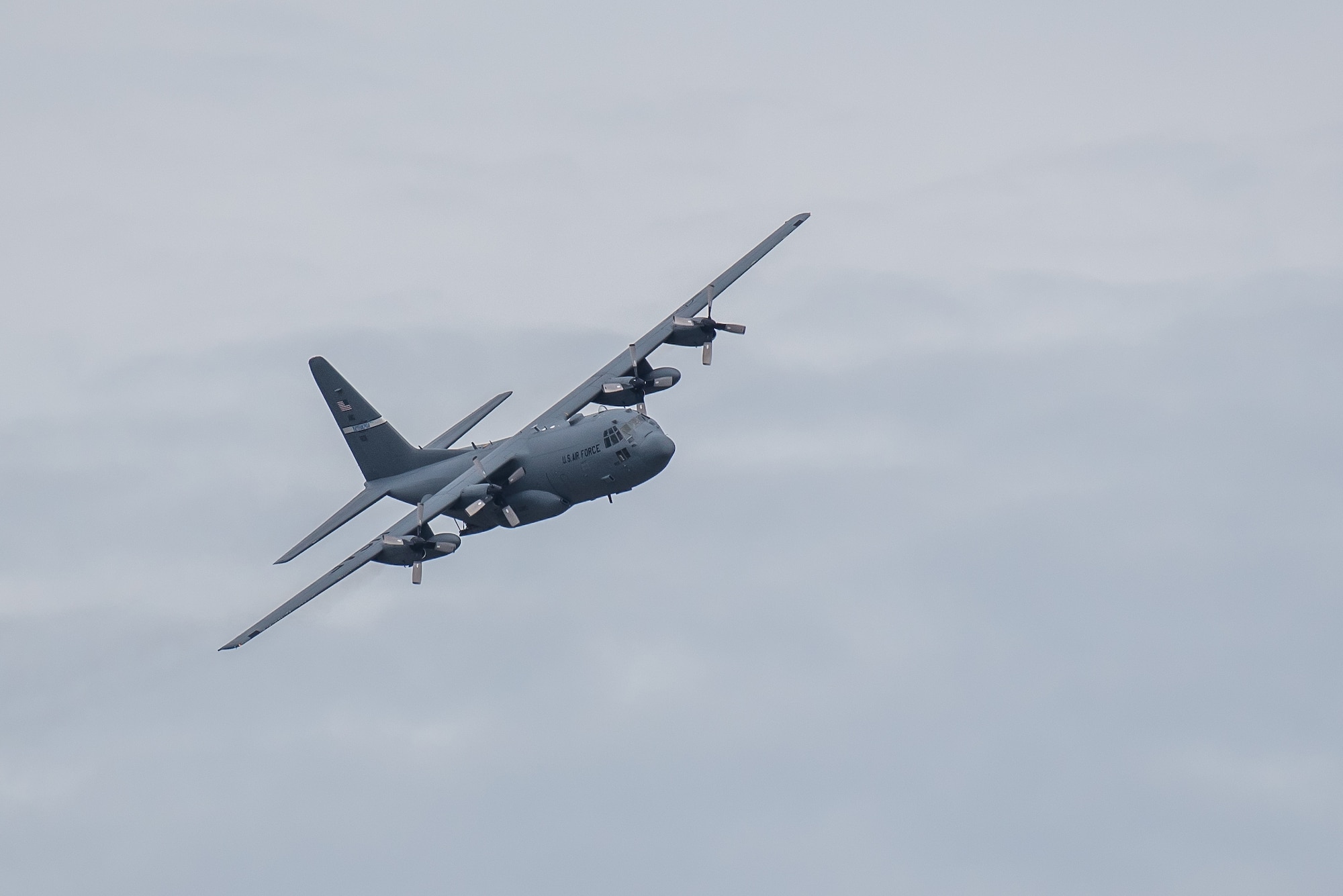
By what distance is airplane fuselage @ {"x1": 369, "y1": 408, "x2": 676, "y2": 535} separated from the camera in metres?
76.2

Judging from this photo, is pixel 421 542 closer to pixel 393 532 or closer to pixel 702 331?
pixel 393 532

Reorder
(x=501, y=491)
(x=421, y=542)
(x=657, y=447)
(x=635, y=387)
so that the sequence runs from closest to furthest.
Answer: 1. (x=421, y=542)
2. (x=657, y=447)
3. (x=501, y=491)
4. (x=635, y=387)

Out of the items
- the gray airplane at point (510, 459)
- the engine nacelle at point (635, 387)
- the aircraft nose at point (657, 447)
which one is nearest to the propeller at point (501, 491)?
the gray airplane at point (510, 459)

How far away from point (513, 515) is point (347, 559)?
7.45 metres

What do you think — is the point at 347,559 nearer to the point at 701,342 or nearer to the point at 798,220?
the point at 701,342

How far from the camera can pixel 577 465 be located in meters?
A: 76.8

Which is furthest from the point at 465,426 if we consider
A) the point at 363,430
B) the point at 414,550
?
the point at 414,550

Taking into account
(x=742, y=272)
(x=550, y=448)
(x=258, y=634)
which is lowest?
(x=258, y=634)

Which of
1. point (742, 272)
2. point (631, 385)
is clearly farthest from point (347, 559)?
point (742, 272)

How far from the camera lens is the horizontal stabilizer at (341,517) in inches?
3063

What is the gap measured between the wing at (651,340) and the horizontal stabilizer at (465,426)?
2754mm

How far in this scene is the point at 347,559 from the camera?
7388 centimetres

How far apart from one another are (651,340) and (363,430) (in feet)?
45.8

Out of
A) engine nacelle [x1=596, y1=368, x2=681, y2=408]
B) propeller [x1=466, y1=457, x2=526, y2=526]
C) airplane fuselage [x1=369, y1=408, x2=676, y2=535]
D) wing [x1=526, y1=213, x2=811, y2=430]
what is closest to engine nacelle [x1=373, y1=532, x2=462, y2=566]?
airplane fuselage [x1=369, y1=408, x2=676, y2=535]
